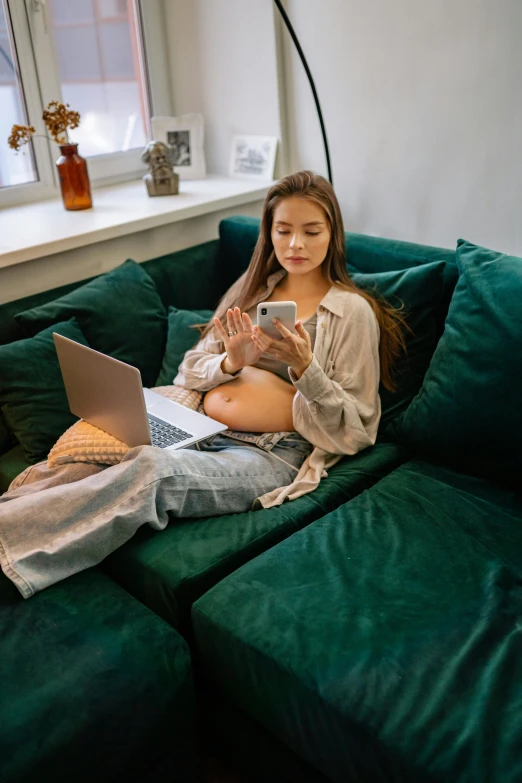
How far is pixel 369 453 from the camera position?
1.85 m

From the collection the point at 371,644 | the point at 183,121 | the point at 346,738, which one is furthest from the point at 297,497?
the point at 183,121

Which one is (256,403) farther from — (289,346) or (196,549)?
(196,549)

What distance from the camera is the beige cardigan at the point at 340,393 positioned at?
1730 mm

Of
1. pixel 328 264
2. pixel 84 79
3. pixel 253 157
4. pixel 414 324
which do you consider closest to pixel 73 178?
pixel 84 79

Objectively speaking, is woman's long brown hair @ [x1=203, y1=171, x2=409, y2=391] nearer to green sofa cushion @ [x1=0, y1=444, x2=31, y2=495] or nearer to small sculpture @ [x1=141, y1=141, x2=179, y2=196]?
green sofa cushion @ [x1=0, y1=444, x2=31, y2=495]

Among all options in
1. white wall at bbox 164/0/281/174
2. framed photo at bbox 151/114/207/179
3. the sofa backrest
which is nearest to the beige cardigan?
the sofa backrest

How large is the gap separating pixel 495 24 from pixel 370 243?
68 centimetres

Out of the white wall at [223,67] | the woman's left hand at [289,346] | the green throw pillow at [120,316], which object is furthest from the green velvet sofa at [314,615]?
the white wall at [223,67]

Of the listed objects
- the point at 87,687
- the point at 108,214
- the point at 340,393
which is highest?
the point at 108,214

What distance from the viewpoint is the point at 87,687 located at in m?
1.27

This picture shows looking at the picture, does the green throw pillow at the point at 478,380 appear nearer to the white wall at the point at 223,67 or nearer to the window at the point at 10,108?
the white wall at the point at 223,67

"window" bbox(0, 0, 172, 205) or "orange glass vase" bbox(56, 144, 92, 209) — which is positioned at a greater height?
"window" bbox(0, 0, 172, 205)

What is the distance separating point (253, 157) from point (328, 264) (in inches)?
43.6

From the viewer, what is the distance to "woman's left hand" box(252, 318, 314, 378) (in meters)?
1.61
